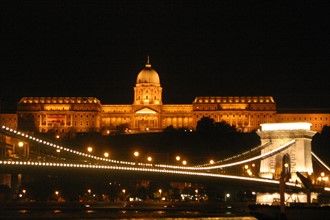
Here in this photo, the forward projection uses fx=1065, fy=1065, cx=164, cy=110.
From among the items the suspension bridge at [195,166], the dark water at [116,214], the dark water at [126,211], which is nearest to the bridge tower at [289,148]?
the suspension bridge at [195,166]

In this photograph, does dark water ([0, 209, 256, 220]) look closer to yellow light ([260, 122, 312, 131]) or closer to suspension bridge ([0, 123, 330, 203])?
suspension bridge ([0, 123, 330, 203])

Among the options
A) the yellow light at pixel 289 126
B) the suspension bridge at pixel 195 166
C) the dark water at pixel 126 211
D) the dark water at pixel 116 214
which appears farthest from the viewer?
the yellow light at pixel 289 126

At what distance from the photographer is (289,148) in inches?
4094

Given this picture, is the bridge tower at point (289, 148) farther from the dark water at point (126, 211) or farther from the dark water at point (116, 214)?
the dark water at point (116, 214)

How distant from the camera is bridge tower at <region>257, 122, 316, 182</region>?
10212 centimetres

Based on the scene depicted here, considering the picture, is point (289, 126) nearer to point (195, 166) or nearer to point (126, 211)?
point (195, 166)

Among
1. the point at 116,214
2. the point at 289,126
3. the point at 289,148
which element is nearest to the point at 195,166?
the point at 116,214

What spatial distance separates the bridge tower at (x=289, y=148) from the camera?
102m

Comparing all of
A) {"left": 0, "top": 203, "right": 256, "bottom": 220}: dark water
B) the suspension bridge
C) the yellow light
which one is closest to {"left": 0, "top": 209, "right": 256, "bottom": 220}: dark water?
{"left": 0, "top": 203, "right": 256, "bottom": 220}: dark water

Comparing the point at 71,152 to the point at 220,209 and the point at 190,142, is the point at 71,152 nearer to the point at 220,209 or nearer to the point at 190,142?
the point at 220,209

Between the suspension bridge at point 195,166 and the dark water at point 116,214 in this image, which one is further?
the dark water at point 116,214

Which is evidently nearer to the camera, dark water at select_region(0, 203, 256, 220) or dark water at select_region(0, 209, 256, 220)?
dark water at select_region(0, 209, 256, 220)

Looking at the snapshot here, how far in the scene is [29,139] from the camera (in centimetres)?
6575

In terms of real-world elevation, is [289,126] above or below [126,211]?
above
